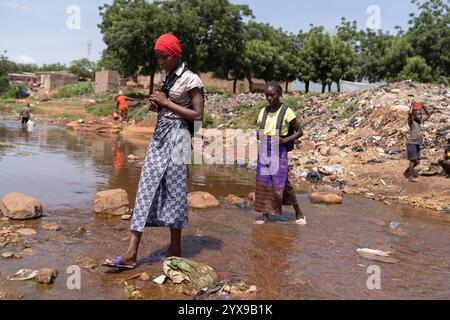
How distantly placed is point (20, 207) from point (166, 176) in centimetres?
207

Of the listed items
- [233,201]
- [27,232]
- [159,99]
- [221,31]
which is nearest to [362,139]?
[233,201]

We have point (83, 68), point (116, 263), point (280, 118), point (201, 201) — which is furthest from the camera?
point (83, 68)

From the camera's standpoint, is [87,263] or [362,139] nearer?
[87,263]

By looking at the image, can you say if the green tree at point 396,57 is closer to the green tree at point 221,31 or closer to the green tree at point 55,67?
the green tree at point 221,31

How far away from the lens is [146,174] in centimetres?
351

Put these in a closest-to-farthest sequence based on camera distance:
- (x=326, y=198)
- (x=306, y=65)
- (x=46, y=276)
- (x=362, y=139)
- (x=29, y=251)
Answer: (x=46, y=276) < (x=29, y=251) < (x=326, y=198) < (x=362, y=139) < (x=306, y=65)

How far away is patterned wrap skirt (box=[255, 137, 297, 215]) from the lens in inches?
199

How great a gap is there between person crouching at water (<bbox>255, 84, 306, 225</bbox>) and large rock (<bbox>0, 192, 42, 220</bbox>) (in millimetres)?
2395

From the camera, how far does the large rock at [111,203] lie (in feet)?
17.0

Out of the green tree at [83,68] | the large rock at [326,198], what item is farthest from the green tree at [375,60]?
the green tree at [83,68]

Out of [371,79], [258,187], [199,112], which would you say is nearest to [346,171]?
[258,187]

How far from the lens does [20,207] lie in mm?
4707

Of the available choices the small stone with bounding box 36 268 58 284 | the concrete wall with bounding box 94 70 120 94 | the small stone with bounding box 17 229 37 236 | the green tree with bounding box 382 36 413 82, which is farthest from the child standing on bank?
the concrete wall with bounding box 94 70 120 94

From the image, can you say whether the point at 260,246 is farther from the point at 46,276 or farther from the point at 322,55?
the point at 322,55
